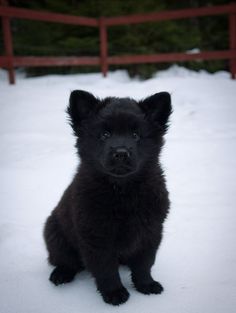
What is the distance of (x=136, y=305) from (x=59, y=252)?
68 cm

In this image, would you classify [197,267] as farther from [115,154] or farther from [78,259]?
[115,154]

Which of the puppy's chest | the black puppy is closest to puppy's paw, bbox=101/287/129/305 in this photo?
the black puppy

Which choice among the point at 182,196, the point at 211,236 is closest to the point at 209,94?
the point at 182,196

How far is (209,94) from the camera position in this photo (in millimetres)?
8016

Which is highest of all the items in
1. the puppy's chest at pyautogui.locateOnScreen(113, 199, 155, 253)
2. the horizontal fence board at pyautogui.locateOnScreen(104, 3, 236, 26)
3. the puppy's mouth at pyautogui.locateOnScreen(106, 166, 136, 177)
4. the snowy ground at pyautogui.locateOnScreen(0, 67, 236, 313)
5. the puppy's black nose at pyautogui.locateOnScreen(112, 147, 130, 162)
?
the horizontal fence board at pyautogui.locateOnScreen(104, 3, 236, 26)

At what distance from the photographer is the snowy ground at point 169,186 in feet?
8.09

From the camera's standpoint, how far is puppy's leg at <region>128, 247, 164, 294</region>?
248 centimetres

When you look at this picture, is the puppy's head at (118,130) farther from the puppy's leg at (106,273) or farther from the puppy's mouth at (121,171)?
the puppy's leg at (106,273)

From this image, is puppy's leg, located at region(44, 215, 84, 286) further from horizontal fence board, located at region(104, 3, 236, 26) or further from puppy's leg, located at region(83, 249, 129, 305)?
horizontal fence board, located at region(104, 3, 236, 26)

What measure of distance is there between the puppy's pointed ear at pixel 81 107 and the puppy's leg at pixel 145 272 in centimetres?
95

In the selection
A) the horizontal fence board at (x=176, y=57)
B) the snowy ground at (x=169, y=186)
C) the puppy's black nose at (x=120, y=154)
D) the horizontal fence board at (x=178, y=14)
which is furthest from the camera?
the horizontal fence board at (x=176, y=57)

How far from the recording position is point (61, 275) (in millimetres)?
2662

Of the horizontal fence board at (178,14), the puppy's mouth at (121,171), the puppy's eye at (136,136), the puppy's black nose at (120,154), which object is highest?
the horizontal fence board at (178,14)

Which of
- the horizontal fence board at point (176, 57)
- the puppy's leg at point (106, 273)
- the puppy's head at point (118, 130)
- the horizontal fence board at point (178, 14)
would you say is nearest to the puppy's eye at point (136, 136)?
the puppy's head at point (118, 130)
